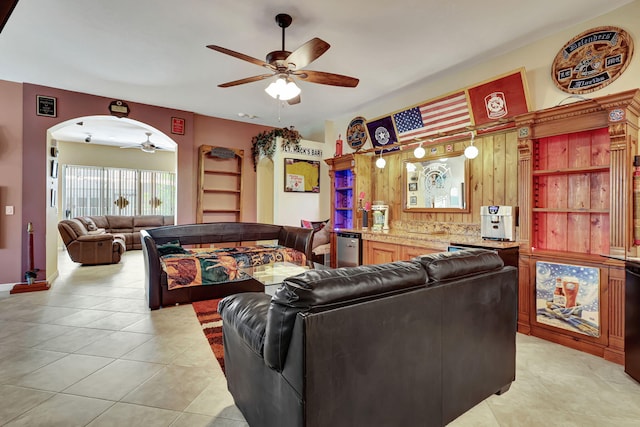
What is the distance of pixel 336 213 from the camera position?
578 centimetres

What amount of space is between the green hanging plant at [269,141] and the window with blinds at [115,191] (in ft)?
15.0

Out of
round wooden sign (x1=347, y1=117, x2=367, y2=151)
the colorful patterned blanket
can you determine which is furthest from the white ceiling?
the colorful patterned blanket

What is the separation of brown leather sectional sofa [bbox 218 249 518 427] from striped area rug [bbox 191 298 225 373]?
83 centimetres

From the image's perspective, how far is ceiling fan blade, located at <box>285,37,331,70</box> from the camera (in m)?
2.44

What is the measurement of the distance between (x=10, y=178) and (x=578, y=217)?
7.23m

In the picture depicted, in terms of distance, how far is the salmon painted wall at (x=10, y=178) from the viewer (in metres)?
4.46

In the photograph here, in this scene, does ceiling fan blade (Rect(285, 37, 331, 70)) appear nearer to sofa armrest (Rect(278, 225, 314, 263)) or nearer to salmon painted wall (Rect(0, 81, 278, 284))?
sofa armrest (Rect(278, 225, 314, 263))

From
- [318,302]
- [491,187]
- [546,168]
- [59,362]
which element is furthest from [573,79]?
Answer: [59,362]

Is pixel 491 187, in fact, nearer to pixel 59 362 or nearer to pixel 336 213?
pixel 336 213

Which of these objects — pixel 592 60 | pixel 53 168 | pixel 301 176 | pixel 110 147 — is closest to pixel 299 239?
pixel 301 176

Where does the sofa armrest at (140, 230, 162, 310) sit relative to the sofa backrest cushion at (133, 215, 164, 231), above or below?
below

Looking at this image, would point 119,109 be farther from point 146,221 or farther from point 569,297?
point 569,297

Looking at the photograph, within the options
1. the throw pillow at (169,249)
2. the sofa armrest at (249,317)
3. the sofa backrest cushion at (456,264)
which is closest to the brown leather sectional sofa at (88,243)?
the throw pillow at (169,249)

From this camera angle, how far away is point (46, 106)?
15.5ft
